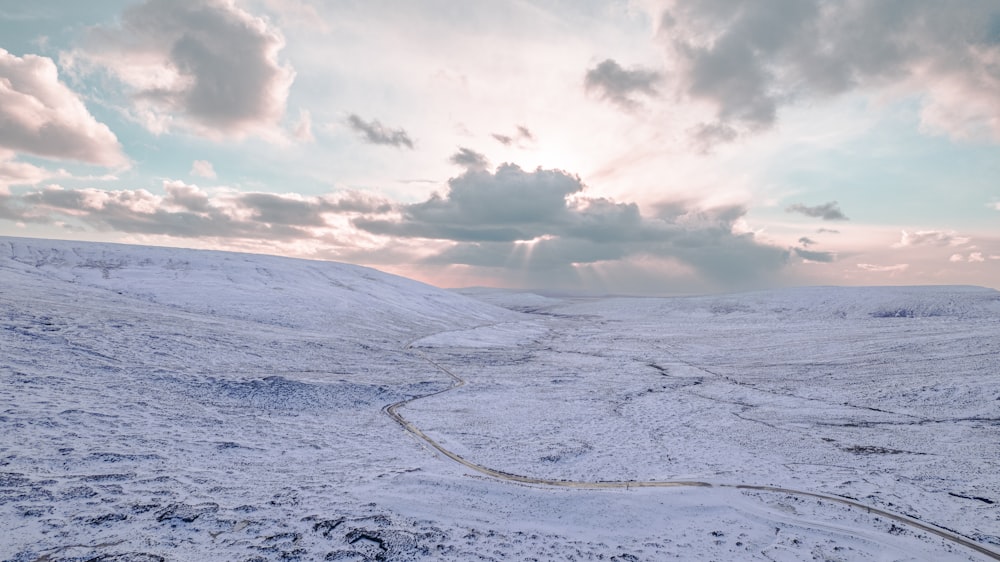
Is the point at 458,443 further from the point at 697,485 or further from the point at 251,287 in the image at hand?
the point at 251,287

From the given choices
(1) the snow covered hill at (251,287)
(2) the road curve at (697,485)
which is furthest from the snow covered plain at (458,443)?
(1) the snow covered hill at (251,287)

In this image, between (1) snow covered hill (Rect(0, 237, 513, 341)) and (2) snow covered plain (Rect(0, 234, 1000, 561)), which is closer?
(2) snow covered plain (Rect(0, 234, 1000, 561))

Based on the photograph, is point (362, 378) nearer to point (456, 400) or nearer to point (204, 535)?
point (456, 400)

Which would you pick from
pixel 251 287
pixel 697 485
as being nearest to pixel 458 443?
pixel 697 485

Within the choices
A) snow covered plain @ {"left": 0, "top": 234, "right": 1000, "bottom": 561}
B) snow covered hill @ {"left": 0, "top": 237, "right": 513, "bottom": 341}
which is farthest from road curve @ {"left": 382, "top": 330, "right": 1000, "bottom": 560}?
snow covered hill @ {"left": 0, "top": 237, "right": 513, "bottom": 341}

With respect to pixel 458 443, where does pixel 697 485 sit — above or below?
above

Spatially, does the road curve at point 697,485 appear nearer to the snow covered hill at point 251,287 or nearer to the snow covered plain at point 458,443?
the snow covered plain at point 458,443

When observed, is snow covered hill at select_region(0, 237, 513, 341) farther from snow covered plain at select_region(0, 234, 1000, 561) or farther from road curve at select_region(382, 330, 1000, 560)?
road curve at select_region(382, 330, 1000, 560)

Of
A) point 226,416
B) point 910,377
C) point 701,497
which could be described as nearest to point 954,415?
point 910,377
